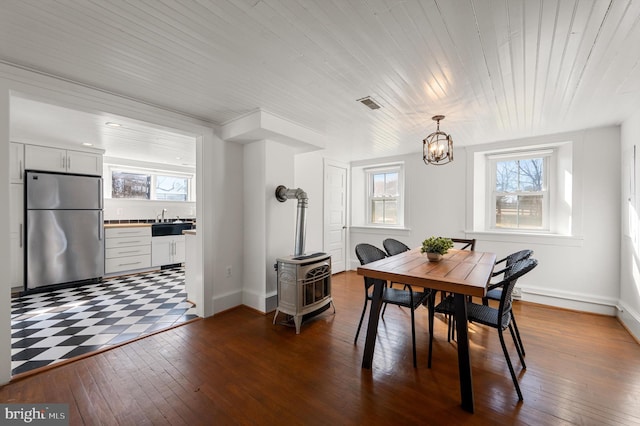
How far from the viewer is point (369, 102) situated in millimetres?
2541

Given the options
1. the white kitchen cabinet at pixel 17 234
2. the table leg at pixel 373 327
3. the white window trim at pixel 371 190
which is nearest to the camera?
the table leg at pixel 373 327

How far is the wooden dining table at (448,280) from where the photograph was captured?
172 centimetres

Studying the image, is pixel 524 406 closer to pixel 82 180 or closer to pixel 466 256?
pixel 466 256

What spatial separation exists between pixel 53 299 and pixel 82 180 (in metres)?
1.81

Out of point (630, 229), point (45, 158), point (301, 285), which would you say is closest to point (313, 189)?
point (301, 285)

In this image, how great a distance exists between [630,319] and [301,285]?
3.43 meters

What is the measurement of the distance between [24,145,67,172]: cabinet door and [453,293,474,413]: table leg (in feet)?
18.3

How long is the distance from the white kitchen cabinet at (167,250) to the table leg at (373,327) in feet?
15.5

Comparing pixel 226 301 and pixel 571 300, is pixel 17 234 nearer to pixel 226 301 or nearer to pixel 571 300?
pixel 226 301

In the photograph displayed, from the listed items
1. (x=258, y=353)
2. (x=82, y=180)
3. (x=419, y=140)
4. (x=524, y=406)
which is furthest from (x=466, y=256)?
(x=82, y=180)

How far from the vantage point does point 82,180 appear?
4.30m

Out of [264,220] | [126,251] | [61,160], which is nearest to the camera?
[264,220]

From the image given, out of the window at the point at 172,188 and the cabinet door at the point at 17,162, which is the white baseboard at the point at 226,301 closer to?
the cabinet door at the point at 17,162

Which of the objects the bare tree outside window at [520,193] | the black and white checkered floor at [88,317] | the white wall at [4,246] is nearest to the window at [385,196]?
the bare tree outside window at [520,193]
